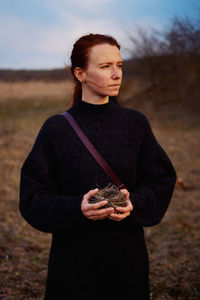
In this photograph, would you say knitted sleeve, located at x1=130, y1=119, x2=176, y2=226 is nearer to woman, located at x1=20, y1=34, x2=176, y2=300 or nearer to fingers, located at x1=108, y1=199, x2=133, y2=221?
woman, located at x1=20, y1=34, x2=176, y2=300

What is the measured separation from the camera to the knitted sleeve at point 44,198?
1.88 m

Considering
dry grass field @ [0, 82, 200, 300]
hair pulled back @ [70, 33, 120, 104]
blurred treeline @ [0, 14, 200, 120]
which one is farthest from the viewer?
blurred treeline @ [0, 14, 200, 120]

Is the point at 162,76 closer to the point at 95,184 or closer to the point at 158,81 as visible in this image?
the point at 158,81

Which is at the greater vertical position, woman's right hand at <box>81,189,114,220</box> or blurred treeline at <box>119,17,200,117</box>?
woman's right hand at <box>81,189,114,220</box>

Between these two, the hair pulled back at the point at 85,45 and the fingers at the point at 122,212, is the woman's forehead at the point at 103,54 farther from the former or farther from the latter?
the fingers at the point at 122,212

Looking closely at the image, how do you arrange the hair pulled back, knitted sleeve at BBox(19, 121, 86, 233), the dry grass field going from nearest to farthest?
knitted sleeve at BBox(19, 121, 86, 233), the hair pulled back, the dry grass field

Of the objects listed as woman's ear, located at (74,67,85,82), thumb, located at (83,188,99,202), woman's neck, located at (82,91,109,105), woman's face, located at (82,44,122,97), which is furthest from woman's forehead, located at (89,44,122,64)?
thumb, located at (83,188,99,202)

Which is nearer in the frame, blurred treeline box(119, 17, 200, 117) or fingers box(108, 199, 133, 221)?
fingers box(108, 199, 133, 221)

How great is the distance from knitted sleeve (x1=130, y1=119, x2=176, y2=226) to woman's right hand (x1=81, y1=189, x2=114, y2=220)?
37cm

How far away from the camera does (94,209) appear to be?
1674 millimetres

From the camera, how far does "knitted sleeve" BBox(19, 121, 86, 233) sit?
1877mm

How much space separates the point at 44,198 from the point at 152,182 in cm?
70

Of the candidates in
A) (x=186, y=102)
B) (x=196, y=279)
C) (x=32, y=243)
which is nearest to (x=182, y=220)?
(x=196, y=279)

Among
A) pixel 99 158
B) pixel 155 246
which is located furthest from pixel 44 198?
pixel 155 246
